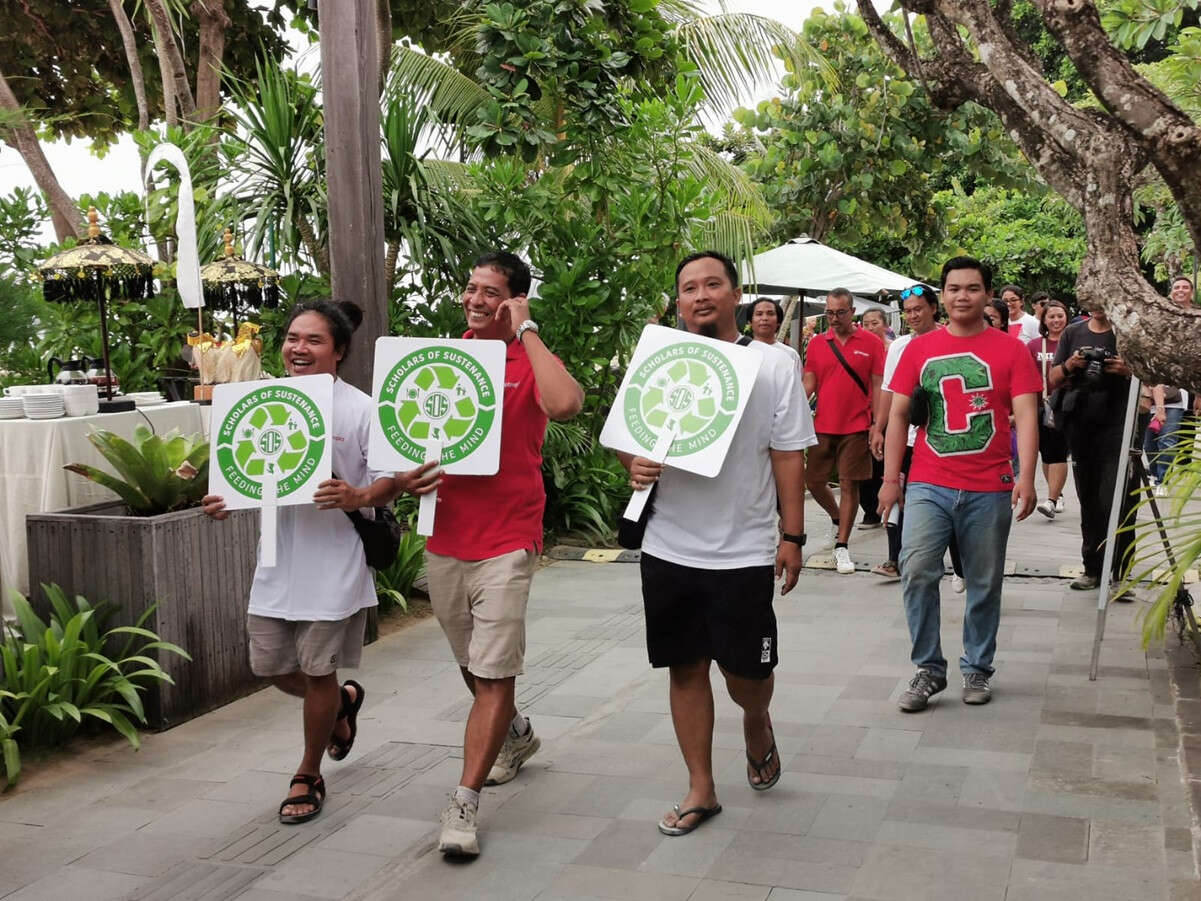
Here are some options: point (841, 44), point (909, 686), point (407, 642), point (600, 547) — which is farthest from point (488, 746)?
point (841, 44)

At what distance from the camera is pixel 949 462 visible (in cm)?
588

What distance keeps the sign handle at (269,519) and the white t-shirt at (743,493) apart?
1.27 m

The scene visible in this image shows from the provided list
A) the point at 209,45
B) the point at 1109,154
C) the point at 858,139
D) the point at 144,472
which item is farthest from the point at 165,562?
the point at 858,139

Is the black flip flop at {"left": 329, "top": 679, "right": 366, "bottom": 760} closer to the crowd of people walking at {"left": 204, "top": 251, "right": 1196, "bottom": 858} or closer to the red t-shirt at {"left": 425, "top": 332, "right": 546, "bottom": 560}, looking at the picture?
the crowd of people walking at {"left": 204, "top": 251, "right": 1196, "bottom": 858}

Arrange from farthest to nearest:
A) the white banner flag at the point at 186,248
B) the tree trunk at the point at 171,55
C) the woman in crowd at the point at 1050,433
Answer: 1. the tree trunk at the point at 171,55
2. the woman in crowd at the point at 1050,433
3. the white banner flag at the point at 186,248

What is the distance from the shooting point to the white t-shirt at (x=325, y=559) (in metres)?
4.50

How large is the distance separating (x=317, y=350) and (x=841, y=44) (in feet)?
48.8

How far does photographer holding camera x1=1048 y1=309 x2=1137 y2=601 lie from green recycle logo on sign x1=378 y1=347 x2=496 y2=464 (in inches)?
187

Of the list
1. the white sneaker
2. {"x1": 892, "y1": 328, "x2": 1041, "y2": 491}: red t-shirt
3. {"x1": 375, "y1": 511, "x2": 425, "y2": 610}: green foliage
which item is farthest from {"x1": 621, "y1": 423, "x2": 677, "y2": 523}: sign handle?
the white sneaker

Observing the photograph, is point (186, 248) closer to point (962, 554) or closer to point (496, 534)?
point (496, 534)

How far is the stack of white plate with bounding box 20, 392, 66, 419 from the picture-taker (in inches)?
260

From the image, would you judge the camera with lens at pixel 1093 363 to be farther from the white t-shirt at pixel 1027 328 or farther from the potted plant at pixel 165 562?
the white t-shirt at pixel 1027 328

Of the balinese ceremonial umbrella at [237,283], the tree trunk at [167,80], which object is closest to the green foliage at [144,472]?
the balinese ceremonial umbrella at [237,283]

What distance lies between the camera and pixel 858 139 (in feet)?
57.7
